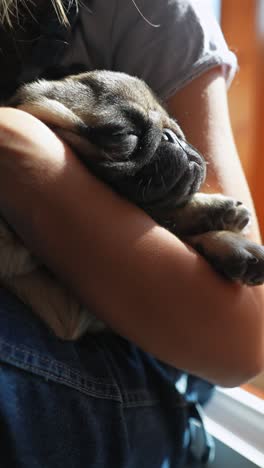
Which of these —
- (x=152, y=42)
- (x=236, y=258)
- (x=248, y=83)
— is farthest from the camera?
(x=248, y=83)

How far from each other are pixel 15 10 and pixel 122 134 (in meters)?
0.36

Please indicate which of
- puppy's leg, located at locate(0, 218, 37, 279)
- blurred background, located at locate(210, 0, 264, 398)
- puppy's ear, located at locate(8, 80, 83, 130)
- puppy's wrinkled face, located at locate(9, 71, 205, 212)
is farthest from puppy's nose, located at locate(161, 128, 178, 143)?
blurred background, located at locate(210, 0, 264, 398)

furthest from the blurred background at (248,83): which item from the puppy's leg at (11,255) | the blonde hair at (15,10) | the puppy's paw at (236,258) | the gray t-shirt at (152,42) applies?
the puppy's leg at (11,255)

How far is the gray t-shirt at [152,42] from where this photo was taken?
2.55 feet

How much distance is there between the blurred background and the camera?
1218 millimetres

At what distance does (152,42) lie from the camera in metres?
0.80

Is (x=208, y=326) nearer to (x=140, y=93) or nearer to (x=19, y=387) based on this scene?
(x=19, y=387)

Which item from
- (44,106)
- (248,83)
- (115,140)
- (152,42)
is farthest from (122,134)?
(248,83)

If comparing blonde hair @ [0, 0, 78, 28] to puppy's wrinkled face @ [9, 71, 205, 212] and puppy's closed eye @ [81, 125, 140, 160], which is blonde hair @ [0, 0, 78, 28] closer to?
puppy's wrinkled face @ [9, 71, 205, 212]

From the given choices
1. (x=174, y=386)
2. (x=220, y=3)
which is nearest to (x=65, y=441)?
(x=174, y=386)

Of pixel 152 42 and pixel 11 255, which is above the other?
pixel 152 42

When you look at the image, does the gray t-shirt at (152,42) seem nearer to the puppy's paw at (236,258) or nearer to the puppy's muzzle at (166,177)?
the puppy's muzzle at (166,177)

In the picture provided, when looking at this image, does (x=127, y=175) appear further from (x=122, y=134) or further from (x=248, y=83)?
Result: (x=248, y=83)

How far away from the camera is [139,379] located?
0.67 m
